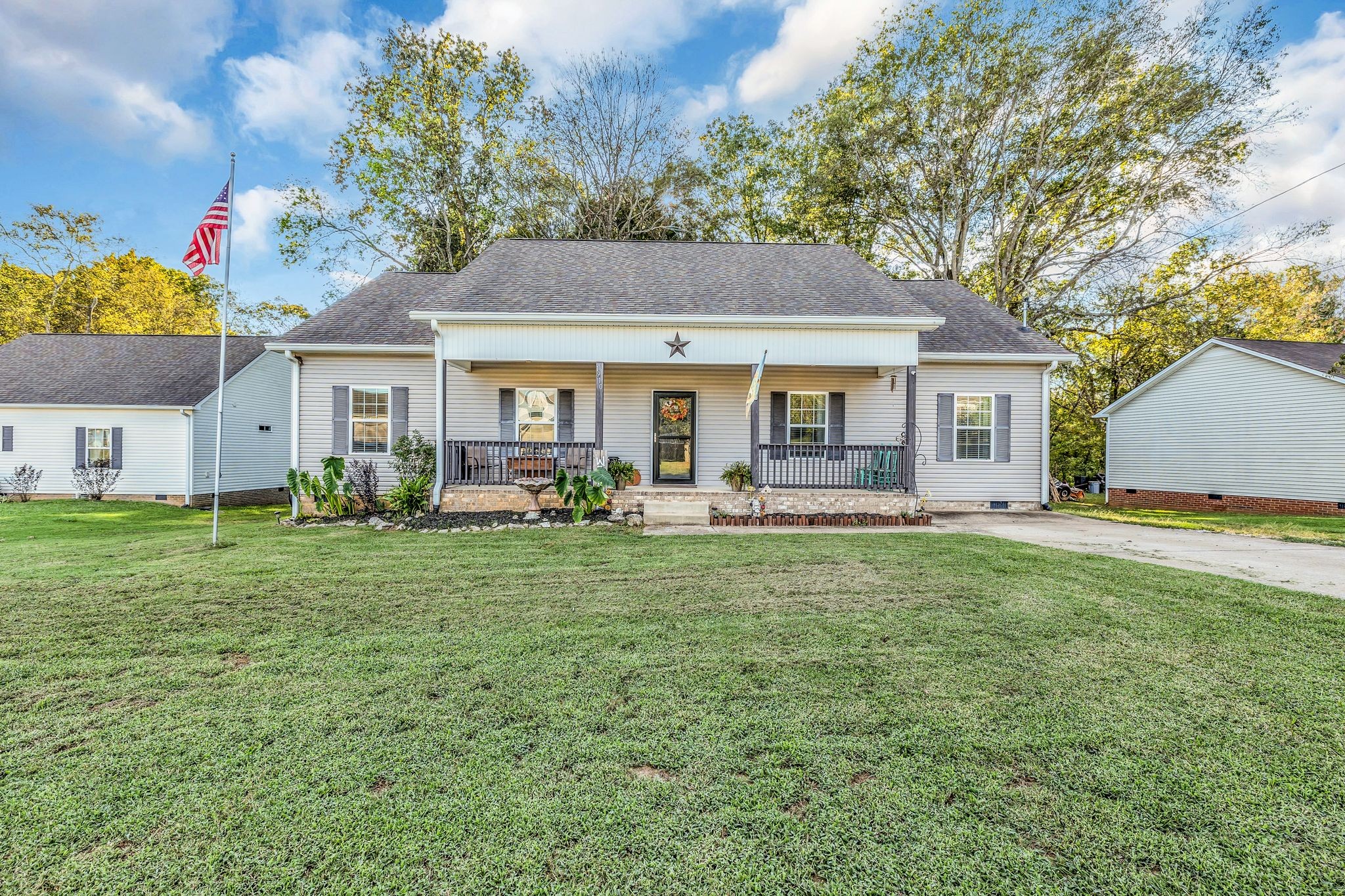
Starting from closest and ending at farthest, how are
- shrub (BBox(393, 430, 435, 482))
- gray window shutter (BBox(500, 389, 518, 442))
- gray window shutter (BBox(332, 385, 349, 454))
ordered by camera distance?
1. shrub (BBox(393, 430, 435, 482))
2. gray window shutter (BBox(332, 385, 349, 454))
3. gray window shutter (BBox(500, 389, 518, 442))

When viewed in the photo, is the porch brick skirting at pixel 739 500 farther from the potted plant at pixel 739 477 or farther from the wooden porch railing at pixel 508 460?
the potted plant at pixel 739 477

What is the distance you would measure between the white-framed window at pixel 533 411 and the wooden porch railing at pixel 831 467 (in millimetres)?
4552

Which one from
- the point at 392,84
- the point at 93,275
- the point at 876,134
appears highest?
the point at 392,84

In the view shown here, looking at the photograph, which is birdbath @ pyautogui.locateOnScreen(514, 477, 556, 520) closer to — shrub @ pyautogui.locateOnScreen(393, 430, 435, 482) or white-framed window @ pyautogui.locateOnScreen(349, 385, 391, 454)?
shrub @ pyautogui.locateOnScreen(393, 430, 435, 482)

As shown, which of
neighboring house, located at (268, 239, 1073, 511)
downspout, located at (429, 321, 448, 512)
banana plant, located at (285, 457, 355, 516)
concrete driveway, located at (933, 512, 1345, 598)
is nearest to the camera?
concrete driveway, located at (933, 512, 1345, 598)

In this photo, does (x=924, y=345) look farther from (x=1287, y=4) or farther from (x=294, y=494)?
(x=1287, y=4)

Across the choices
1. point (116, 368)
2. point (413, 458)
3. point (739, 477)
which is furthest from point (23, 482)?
point (739, 477)

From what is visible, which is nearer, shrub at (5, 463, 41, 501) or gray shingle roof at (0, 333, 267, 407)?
shrub at (5, 463, 41, 501)

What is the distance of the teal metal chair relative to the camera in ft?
31.8

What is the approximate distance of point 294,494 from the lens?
10.2m

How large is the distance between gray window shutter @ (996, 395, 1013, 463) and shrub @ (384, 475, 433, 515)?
11.6 m

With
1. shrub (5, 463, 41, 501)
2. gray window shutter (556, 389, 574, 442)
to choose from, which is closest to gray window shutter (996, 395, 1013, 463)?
gray window shutter (556, 389, 574, 442)

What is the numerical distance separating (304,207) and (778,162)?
17.2 meters

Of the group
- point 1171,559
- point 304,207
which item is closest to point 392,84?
point 304,207
